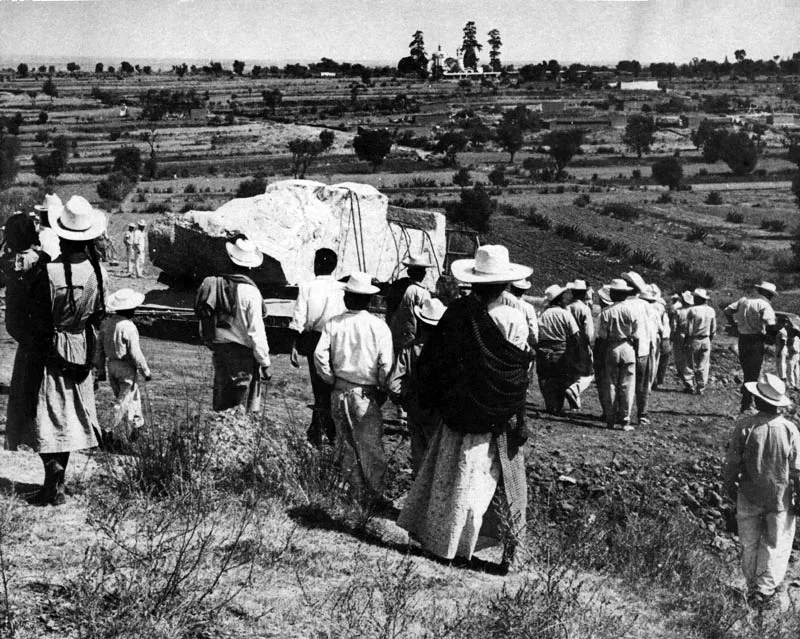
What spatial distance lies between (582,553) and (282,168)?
47.7 meters

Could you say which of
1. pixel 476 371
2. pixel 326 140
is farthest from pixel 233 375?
pixel 326 140

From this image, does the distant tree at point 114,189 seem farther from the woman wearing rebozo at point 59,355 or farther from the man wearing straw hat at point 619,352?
the woman wearing rebozo at point 59,355

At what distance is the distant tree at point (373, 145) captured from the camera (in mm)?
51375

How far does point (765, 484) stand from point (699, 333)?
6.67 meters

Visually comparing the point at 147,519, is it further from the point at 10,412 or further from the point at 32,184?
the point at 32,184

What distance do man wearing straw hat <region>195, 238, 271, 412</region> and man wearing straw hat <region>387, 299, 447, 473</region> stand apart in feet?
3.89

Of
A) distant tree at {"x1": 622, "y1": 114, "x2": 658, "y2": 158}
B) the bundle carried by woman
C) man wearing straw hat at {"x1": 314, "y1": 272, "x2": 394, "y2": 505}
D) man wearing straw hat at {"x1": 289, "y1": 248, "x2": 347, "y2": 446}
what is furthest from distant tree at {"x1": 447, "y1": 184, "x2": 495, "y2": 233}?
distant tree at {"x1": 622, "y1": 114, "x2": 658, "y2": 158}

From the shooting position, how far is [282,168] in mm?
51750

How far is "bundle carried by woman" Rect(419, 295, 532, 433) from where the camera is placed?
199 inches

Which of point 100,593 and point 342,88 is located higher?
point 342,88

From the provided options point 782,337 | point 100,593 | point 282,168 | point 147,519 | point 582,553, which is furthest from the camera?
point 282,168

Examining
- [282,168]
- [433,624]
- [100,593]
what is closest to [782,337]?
[433,624]

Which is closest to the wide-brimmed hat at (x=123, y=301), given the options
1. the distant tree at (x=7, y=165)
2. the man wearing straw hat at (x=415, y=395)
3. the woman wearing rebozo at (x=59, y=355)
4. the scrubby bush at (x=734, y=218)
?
the woman wearing rebozo at (x=59, y=355)

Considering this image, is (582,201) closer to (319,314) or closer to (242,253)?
(319,314)
